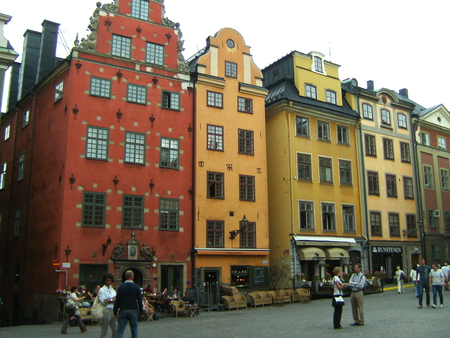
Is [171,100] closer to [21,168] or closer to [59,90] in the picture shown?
[59,90]

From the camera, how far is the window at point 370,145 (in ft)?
127

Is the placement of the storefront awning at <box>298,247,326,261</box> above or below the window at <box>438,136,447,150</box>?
below

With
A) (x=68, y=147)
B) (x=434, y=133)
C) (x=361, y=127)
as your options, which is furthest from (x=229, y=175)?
(x=434, y=133)

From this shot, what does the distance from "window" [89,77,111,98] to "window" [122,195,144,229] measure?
19.0 ft

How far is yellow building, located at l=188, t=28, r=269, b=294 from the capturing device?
96.1 feet

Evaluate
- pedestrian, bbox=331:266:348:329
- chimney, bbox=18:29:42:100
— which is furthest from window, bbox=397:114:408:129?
pedestrian, bbox=331:266:348:329

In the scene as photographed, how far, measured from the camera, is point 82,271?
24.6 m

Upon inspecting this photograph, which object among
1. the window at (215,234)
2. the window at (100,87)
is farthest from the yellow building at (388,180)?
the window at (100,87)

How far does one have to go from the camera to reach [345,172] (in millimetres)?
36906

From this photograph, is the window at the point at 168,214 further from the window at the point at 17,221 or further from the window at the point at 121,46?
the window at the point at 17,221

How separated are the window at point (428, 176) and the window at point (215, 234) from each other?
72.2 ft

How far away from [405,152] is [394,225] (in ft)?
22.3

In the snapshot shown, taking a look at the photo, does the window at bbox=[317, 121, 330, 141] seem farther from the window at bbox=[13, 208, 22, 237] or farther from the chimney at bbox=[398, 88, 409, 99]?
the window at bbox=[13, 208, 22, 237]

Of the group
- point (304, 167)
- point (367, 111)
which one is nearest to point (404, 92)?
point (367, 111)
